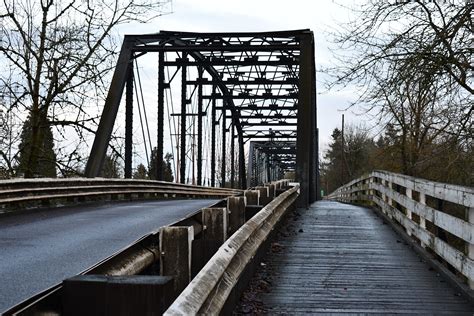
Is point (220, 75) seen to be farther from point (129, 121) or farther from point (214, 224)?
point (214, 224)

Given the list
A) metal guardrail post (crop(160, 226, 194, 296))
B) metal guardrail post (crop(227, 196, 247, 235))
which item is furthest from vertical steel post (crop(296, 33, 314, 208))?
metal guardrail post (crop(160, 226, 194, 296))

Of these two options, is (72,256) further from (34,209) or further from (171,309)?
(34,209)

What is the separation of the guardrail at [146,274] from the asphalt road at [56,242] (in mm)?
1509

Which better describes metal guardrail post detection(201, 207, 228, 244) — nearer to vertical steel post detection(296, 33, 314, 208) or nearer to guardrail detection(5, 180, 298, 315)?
guardrail detection(5, 180, 298, 315)

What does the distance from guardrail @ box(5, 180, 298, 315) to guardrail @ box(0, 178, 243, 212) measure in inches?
251

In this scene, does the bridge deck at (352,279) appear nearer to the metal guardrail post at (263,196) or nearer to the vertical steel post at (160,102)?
the metal guardrail post at (263,196)

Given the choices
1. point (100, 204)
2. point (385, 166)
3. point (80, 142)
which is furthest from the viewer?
point (385, 166)

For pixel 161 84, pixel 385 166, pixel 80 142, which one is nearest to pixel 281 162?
pixel 385 166

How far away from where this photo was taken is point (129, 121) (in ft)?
75.3

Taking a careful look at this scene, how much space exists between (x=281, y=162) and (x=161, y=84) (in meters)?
88.7

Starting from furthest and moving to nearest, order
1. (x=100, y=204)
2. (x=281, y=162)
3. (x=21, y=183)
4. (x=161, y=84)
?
(x=281, y=162), (x=161, y=84), (x=100, y=204), (x=21, y=183)

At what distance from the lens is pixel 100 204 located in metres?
18.2

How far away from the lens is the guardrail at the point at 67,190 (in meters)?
13.5

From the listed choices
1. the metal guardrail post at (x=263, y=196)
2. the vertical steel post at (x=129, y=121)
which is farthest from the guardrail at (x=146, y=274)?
the vertical steel post at (x=129, y=121)
